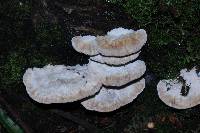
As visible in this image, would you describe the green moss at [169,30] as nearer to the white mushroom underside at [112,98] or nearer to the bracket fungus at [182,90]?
the bracket fungus at [182,90]

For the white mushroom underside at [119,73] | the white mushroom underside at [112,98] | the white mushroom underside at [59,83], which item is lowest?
the white mushroom underside at [112,98]

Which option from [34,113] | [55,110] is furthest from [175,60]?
[34,113]

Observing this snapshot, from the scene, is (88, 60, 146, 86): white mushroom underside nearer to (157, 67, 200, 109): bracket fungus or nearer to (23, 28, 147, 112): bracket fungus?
(23, 28, 147, 112): bracket fungus

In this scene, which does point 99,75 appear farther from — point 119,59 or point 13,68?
point 13,68

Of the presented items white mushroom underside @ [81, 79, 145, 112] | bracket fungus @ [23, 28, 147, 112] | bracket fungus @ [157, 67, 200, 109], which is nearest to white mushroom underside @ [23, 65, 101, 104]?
bracket fungus @ [23, 28, 147, 112]

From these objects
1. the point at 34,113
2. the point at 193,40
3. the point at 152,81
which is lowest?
the point at 34,113

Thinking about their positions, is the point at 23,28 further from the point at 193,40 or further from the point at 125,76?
the point at 193,40

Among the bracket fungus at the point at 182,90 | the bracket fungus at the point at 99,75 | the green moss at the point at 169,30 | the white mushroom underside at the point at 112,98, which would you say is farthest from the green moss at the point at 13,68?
the bracket fungus at the point at 182,90
